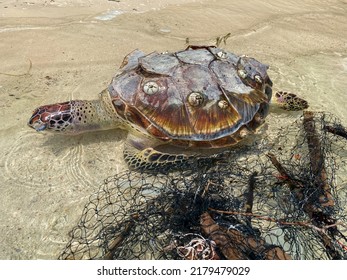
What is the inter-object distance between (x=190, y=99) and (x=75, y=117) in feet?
3.82

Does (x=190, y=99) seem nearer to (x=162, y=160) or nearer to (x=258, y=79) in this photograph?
(x=162, y=160)

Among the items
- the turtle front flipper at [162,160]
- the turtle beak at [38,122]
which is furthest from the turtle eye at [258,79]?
the turtle beak at [38,122]

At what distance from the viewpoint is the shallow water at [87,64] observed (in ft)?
Result: 9.26

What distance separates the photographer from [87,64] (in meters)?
4.54

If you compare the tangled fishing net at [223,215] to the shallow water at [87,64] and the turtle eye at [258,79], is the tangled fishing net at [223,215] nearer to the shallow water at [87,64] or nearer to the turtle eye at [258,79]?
the shallow water at [87,64]

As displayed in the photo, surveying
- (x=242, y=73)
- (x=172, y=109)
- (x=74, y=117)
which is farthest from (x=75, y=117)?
(x=242, y=73)

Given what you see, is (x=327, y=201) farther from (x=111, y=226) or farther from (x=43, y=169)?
(x=43, y=169)

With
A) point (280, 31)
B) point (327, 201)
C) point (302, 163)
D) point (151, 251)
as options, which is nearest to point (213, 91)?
point (302, 163)

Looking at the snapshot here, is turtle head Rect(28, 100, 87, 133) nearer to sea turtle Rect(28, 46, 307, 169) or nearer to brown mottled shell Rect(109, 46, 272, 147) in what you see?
sea turtle Rect(28, 46, 307, 169)

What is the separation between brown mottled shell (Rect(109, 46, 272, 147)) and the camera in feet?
10.2

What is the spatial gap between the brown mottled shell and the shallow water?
50 cm

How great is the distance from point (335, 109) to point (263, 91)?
1061mm

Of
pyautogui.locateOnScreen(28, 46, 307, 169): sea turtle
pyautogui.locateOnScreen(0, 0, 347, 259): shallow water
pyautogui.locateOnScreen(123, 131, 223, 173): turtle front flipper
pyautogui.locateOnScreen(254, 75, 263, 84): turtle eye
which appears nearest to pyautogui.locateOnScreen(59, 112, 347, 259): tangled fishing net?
pyautogui.locateOnScreen(123, 131, 223, 173): turtle front flipper

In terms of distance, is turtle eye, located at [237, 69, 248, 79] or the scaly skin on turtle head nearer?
the scaly skin on turtle head
